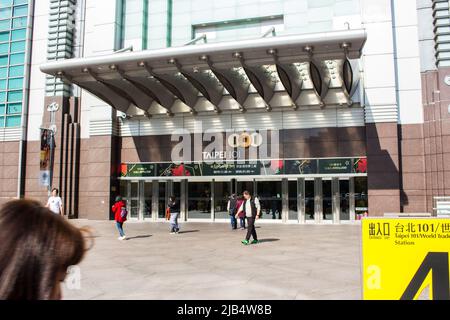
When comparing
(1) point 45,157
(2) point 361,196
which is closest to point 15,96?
(1) point 45,157

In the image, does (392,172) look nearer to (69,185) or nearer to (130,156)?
(130,156)

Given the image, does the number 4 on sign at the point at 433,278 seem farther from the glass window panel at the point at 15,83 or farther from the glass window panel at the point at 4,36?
the glass window panel at the point at 4,36

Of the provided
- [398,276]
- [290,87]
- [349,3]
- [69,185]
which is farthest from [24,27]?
[398,276]

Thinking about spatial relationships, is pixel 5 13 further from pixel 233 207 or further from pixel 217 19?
pixel 233 207

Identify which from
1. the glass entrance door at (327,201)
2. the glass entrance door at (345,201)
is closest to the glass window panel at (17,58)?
the glass entrance door at (327,201)

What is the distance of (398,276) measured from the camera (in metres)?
5.02

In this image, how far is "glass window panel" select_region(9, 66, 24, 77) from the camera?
2680cm

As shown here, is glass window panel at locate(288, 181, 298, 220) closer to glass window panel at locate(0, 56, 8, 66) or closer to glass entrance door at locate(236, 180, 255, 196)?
glass entrance door at locate(236, 180, 255, 196)

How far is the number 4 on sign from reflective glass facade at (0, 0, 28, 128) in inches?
1056

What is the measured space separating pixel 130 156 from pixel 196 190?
453cm

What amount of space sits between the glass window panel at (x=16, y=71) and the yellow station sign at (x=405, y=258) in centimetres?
2712

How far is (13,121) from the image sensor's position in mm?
26625

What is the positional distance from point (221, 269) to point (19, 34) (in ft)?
81.3

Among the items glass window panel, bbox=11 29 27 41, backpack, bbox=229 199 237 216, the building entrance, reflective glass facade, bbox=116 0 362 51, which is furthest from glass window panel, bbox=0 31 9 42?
backpack, bbox=229 199 237 216
